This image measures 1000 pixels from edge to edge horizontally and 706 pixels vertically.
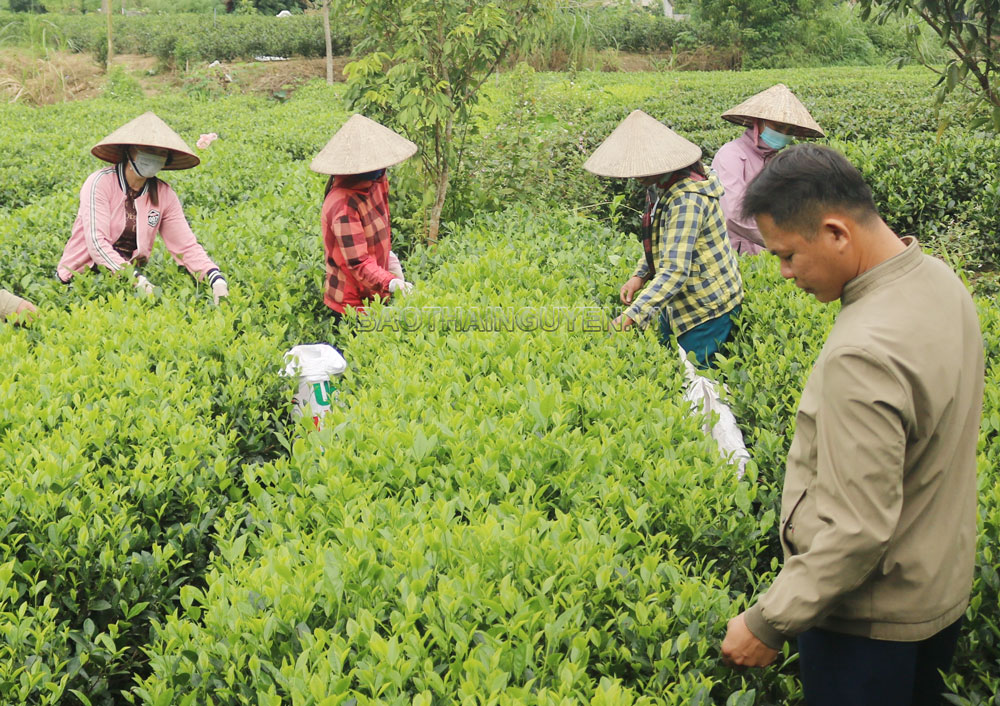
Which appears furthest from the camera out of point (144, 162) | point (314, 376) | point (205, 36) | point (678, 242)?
point (205, 36)

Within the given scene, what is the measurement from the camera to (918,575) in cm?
191

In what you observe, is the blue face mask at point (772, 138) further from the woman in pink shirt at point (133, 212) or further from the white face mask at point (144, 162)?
the white face mask at point (144, 162)

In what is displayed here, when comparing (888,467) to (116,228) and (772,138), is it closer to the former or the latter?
(772,138)

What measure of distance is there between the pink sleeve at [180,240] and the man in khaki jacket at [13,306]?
2.88ft

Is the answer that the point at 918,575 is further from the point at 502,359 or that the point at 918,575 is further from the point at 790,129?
the point at 790,129

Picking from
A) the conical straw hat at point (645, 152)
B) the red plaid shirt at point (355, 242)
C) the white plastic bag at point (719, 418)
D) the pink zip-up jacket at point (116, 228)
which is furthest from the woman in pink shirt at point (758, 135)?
the pink zip-up jacket at point (116, 228)

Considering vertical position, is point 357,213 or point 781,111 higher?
point 781,111

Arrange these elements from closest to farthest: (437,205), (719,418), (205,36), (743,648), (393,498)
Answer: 1. (743,648)
2. (393,498)
3. (719,418)
4. (437,205)
5. (205,36)

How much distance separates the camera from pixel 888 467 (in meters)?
1.78

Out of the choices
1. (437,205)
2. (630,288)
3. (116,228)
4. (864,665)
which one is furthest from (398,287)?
(864,665)

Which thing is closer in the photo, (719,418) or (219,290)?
(719,418)

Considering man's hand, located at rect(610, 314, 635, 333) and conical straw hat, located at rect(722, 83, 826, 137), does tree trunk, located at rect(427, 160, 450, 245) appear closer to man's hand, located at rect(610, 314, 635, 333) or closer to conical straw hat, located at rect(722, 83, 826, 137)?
conical straw hat, located at rect(722, 83, 826, 137)

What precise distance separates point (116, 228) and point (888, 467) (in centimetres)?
446

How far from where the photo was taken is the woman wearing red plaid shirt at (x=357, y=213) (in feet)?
15.6
